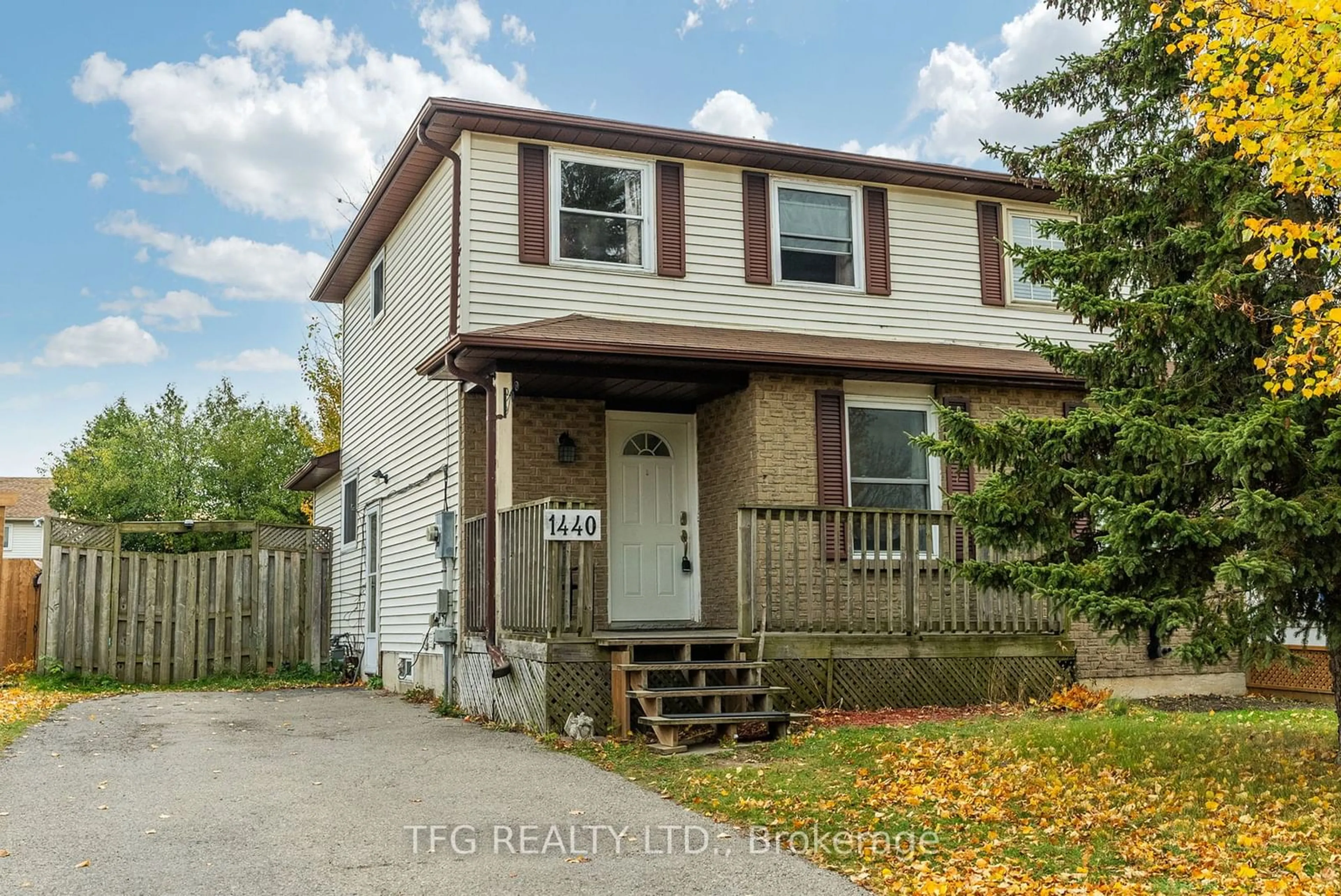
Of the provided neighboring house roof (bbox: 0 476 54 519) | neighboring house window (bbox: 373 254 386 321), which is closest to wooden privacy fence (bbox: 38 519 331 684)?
neighboring house window (bbox: 373 254 386 321)

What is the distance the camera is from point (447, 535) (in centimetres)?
1221

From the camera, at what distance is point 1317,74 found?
6137 millimetres

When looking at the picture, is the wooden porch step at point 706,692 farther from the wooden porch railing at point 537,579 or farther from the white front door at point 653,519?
the white front door at point 653,519

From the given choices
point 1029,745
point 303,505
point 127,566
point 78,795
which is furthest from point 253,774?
point 303,505

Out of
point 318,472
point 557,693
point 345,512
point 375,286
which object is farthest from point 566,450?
point 318,472

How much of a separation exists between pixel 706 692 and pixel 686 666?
0.29m

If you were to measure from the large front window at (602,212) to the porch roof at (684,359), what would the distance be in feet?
2.63

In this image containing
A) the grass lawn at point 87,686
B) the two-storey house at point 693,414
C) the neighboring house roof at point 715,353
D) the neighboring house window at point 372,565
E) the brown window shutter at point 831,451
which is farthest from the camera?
the neighboring house window at point 372,565

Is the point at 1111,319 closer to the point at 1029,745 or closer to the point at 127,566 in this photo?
the point at 1029,745

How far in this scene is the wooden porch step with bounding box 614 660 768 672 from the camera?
363 inches

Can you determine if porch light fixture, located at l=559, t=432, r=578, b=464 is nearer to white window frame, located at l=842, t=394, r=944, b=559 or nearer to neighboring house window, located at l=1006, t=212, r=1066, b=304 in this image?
white window frame, located at l=842, t=394, r=944, b=559

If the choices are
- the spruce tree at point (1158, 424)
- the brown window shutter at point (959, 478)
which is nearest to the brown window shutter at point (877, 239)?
the brown window shutter at point (959, 478)

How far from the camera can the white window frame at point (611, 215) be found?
A: 12570 mm

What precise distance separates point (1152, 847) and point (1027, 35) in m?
18.9
